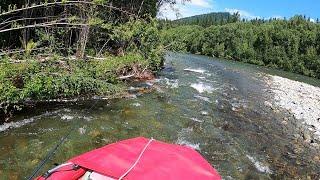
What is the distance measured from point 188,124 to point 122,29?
6.59m

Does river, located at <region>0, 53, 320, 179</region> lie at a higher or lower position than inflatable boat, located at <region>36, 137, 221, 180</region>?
lower

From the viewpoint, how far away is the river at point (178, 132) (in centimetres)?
1236

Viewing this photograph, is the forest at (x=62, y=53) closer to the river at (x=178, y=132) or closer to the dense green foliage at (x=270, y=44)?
the river at (x=178, y=132)

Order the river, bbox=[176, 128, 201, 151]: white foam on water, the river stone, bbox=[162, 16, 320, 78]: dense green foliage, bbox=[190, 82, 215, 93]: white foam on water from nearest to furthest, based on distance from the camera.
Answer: the river
bbox=[176, 128, 201, 151]: white foam on water
the river stone
bbox=[190, 82, 215, 93]: white foam on water
bbox=[162, 16, 320, 78]: dense green foliage

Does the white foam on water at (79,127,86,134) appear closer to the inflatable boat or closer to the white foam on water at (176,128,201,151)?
the white foam on water at (176,128,201,151)

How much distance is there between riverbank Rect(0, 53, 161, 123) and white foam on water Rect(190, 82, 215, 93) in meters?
7.78

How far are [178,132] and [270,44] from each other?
89.1 m

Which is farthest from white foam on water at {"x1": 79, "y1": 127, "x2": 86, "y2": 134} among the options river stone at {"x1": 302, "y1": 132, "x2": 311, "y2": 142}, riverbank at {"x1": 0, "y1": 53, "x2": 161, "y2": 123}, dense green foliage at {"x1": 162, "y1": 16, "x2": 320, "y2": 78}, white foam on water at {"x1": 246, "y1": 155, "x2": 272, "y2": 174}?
dense green foliage at {"x1": 162, "y1": 16, "x2": 320, "y2": 78}

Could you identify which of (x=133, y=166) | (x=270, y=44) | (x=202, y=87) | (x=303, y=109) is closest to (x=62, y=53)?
(x=202, y=87)

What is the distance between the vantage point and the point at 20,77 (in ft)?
45.4

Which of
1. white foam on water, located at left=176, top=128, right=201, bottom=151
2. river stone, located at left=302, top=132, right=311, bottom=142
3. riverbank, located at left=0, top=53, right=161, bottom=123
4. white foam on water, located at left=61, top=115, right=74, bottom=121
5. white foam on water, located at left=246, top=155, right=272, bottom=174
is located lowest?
river stone, located at left=302, top=132, right=311, bottom=142

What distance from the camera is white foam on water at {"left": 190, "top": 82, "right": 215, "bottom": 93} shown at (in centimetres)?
2650

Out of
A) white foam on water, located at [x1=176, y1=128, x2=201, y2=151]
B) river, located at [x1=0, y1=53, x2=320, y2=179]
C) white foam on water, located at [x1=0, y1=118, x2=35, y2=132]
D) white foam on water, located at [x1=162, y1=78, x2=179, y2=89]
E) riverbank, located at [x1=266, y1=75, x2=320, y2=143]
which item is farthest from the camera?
white foam on water, located at [x1=162, y1=78, x2=179, y2=89]

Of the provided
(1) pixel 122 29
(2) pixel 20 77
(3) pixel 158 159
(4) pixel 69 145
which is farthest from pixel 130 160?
(1) pixel 122 29
